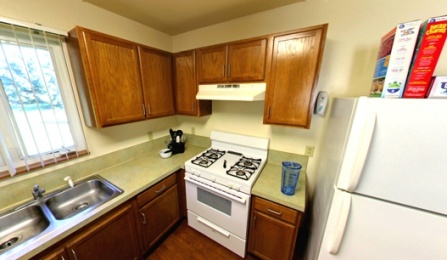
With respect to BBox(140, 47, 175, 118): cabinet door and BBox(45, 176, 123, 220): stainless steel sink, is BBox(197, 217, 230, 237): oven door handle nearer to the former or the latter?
BBox(45, 176, 123, 220): stainless steel sink

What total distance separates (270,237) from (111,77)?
2.02 metres

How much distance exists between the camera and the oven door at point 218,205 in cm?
139

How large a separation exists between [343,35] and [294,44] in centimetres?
46

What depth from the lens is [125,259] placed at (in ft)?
4.37

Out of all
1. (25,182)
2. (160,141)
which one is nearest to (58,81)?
(25,182)

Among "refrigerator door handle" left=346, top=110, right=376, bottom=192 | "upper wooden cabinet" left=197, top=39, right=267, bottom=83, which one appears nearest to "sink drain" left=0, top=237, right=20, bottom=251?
"upper wooden cabinet" left=197, top=39, right=267, bottom=83

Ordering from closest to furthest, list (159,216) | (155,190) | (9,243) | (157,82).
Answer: (9,243), (155,190), (159,216), (157,82)

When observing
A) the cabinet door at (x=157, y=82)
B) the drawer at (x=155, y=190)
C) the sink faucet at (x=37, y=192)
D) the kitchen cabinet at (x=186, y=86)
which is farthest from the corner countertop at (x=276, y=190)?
the sink faucet at (x=37, y=192)

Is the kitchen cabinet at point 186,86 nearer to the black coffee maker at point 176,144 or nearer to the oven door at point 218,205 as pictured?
the black coffee maker at point 176,144

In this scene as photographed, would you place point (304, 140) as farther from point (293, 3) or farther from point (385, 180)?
point (293, 3)

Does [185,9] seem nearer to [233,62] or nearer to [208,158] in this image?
[233,62]

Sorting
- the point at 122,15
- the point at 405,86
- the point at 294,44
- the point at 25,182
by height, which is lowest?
the point at 25,182

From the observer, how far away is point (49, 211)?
1.12m

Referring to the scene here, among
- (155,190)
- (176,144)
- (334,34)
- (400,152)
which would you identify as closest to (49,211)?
(155,190)
